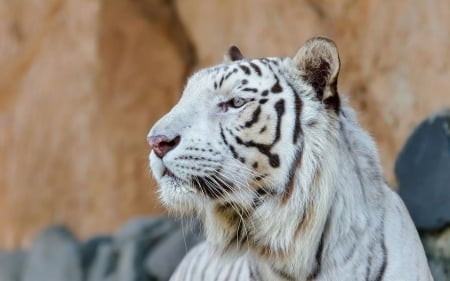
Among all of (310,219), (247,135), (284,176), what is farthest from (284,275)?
(247,135)

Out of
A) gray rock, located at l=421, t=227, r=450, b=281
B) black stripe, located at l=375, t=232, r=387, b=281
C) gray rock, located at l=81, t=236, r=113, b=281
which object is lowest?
gray rock, located at l=421, t=227, r=450, b=281

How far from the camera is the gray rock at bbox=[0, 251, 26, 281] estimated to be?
19.2ft

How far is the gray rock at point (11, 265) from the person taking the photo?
586 cm

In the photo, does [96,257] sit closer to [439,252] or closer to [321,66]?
[439,252]

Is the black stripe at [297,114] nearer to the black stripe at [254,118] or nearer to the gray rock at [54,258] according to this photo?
the black stripe at [254,118]

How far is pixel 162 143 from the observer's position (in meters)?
3.00

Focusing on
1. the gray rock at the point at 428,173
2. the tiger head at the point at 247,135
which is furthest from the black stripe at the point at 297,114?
the gray rock at the point at 428,173

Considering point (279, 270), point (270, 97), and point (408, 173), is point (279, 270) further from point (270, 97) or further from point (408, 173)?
point (408, 173)

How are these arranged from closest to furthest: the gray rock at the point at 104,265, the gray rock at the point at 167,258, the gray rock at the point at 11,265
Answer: the gray rock at the point at 167,258 < the gray rock at the point at 104,265 < the gray rock at the point at 11,265

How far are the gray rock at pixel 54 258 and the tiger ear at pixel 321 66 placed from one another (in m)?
2.80

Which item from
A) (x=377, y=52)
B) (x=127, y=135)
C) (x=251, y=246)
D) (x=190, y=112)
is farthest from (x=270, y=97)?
(x=127, y=135)

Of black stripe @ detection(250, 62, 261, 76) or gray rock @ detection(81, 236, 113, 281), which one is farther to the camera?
gray rock @ detection(81, 236, 113, 281)

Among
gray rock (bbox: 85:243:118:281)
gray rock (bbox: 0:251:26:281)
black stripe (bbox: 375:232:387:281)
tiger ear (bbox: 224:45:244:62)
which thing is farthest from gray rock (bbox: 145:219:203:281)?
black stripe (bbox: 375:232:387:281)

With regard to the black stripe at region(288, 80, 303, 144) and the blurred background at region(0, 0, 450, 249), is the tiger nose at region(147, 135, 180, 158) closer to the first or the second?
the black stripe at region(288, 80, 303, 144)
